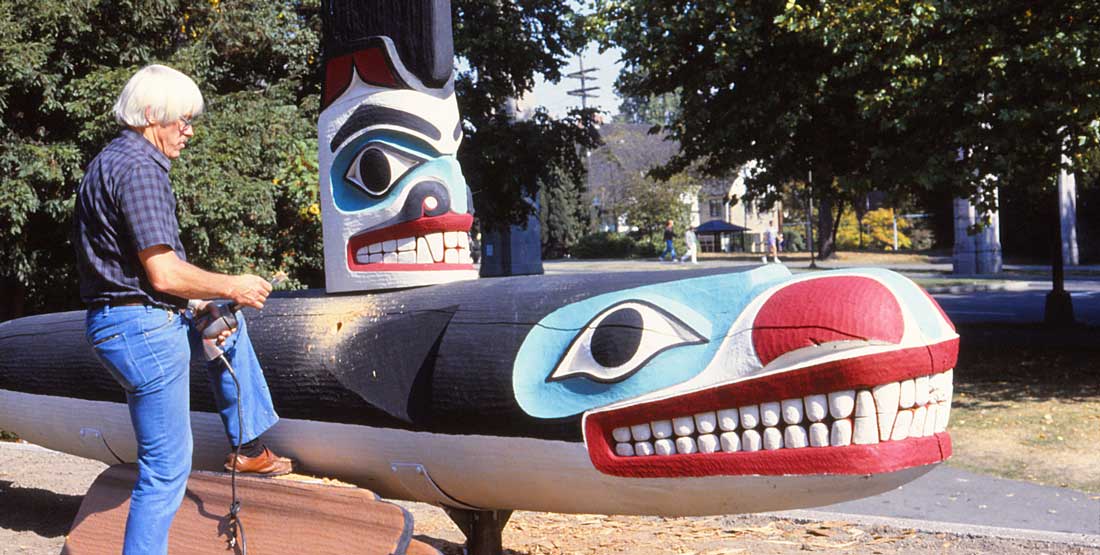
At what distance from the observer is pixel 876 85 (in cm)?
995

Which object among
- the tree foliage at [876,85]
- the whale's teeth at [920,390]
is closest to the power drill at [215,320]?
the whale's teeth at [920,390]

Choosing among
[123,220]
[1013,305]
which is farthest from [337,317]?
[1013,305]

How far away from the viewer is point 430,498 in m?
3.71

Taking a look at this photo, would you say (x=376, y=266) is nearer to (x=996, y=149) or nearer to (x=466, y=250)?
(x=466, y=250)

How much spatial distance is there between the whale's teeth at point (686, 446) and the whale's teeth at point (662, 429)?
0.13 ft

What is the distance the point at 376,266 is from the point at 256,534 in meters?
1.15

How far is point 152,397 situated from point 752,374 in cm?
186

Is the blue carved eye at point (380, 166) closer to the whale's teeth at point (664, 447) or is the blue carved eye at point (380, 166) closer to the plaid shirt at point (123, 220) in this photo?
the plaid shirt at point (123, 220)

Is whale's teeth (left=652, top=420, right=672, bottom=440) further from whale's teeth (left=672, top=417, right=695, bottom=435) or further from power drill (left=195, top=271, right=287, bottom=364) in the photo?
power drill (left=195, top=271, right=287, bottom=364)

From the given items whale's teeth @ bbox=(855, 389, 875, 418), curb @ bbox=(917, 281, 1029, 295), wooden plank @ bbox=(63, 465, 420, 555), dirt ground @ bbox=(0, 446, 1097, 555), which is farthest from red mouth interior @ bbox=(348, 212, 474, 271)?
curb @ bbox=(917, 281, 1029, 295)

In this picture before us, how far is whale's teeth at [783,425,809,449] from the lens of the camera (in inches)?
117

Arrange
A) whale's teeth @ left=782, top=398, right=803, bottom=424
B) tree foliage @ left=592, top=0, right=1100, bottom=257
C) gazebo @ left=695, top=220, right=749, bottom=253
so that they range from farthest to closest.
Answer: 1. gazebo @ left=695, top=220, right=749, bottom=253
2. tree foliage @ left=592, top=0, right=1100, bottom=257
3. whale's teeth @ left=782, top=398, right=803, bottom=424

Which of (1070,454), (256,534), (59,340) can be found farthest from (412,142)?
(1070,454)

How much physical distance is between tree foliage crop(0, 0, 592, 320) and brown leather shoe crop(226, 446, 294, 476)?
4.28 meters
